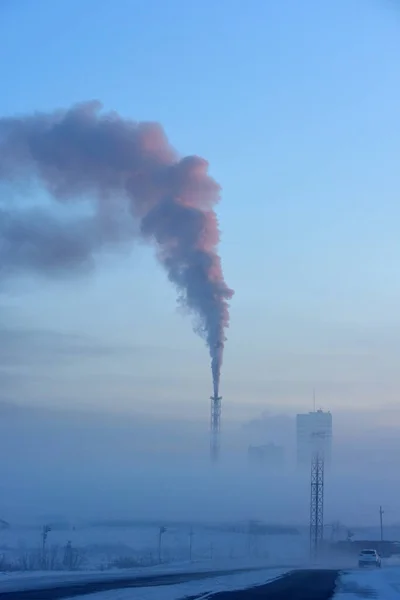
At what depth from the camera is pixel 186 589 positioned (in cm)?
3034

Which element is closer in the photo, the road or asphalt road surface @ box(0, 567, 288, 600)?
asphalt road surface @ box(0, 567, 288, 600)

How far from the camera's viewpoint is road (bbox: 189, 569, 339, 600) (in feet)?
88.9

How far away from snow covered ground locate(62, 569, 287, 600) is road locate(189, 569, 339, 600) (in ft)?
2.43

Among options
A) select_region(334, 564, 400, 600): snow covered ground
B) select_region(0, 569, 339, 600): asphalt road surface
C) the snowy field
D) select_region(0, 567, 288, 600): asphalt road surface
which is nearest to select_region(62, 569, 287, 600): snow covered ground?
select_region(0, 569, 339, 600): asphalt road surface

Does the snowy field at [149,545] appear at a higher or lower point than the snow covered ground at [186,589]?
lower

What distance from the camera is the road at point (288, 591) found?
88.9 feet

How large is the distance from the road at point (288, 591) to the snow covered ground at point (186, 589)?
0.74 meters

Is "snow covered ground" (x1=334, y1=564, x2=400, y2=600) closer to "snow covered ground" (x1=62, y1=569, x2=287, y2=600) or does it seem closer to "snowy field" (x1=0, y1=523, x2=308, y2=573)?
"snow covered ground" (x1=62, y1=569, x2=287, y2=600)

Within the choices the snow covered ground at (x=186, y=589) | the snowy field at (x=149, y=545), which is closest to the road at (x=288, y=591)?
the snow covered ground at (x=186, y=589)

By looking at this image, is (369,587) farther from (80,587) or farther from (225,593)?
(80,587)

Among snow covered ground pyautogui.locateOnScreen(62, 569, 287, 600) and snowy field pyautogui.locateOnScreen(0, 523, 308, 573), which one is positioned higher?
snow covered ground pyautogui.locateOnScreen(62, 569, 287, 600)

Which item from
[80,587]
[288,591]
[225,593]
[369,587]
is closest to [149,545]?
[369,587]

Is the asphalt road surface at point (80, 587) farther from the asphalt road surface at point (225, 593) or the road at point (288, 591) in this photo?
the road at point (288, 591)

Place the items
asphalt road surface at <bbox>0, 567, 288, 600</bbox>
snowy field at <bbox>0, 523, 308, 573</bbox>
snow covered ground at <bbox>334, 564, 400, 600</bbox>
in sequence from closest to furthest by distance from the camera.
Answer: asphalt road surface at <bbox>0, 567, 288, 600</bbox>
snow covered ground at <bbox>334, 564, 400, 600</bbox>
snowy field at <bbox>0, 523, 308, 573</bbox>
